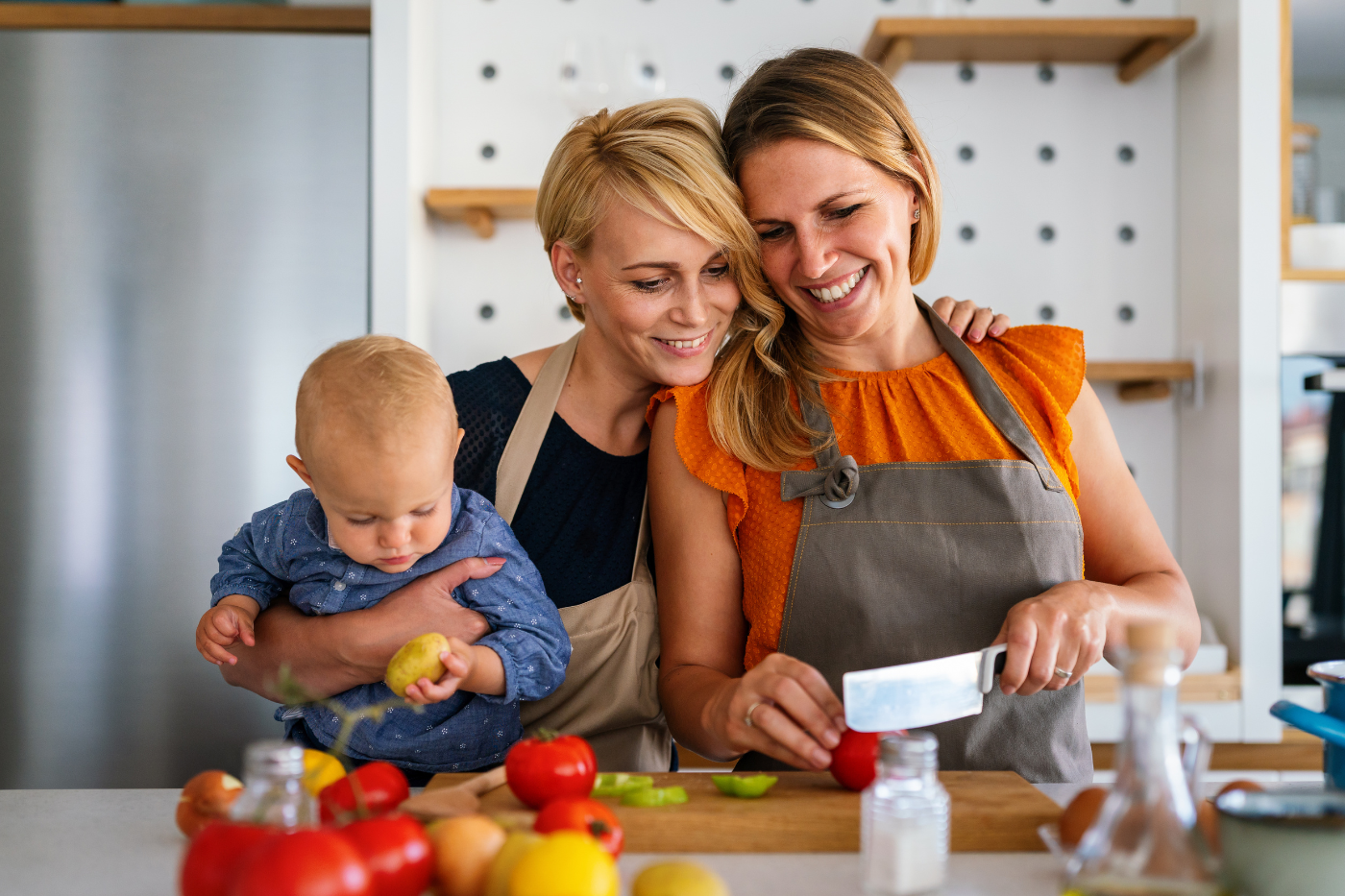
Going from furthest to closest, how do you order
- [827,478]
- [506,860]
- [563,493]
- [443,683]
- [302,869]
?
[563,493] < [827,478] < [443,683] < [506,860] < [302,869]

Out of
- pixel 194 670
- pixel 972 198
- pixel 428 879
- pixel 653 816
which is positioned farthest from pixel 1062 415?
pixel 194 670

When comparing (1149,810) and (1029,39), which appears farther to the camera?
(1029,39)

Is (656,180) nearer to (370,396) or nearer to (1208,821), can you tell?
(370,396)

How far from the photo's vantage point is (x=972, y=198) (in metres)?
2.45

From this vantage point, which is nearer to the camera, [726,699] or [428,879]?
[428,879]

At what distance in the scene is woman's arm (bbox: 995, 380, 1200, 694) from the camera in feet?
3.22

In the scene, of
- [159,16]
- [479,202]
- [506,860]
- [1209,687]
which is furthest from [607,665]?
[159,16]

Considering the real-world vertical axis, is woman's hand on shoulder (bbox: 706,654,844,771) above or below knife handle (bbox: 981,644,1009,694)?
below

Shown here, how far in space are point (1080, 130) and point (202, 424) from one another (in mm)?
2064

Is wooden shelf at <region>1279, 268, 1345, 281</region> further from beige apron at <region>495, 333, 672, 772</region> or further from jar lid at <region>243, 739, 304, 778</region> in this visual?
jar lid at <region>243, 739, 304, 778</region>

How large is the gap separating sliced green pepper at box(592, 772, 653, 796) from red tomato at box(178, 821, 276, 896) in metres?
0.35

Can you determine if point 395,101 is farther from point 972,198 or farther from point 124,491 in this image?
point 972,198

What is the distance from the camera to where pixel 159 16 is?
2123mm

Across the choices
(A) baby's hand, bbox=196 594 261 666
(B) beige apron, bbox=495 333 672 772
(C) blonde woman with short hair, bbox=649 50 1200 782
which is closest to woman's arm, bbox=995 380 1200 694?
(C) blonde woman with short hair, bbox=649 50 1200 782
